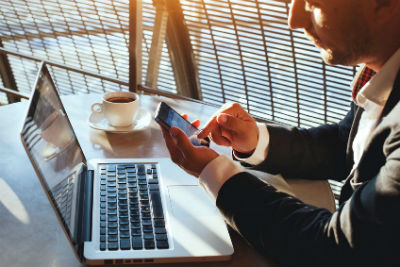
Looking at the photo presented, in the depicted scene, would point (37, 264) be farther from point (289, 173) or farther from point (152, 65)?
point (152, 65)

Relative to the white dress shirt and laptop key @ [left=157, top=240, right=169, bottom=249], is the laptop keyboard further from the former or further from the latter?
the white dress shirt

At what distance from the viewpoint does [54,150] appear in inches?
39.8

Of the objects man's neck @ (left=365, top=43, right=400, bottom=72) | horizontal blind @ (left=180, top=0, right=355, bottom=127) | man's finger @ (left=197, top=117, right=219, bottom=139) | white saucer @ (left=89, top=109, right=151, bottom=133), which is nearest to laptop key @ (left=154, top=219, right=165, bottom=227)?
man's finger @ (left=197, top=117, right=219, bottom=139)

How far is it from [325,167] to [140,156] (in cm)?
57

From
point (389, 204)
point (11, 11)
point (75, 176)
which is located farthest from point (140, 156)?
point (11, 11)

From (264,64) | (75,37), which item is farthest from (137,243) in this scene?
(75,37)

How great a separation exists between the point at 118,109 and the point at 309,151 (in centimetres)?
65

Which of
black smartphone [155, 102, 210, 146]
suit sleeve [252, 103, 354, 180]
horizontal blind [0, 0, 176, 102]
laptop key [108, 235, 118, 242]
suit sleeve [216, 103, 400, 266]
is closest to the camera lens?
suit sleeve [216, 103, 400, 266]

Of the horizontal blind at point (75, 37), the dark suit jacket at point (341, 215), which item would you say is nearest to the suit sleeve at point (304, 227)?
the dark suit jacket at point (341, 215)

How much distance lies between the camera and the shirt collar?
3.74 feet

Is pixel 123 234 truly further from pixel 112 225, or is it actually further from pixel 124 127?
pixel 124 127

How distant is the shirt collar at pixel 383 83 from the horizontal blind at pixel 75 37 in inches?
107

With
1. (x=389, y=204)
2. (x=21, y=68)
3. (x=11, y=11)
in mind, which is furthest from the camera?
(x=21, y=68)

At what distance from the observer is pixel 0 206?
3.48 feet
